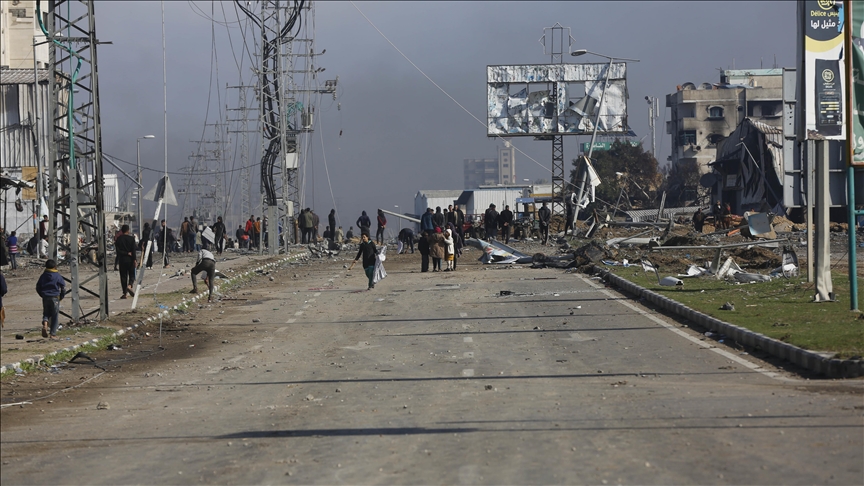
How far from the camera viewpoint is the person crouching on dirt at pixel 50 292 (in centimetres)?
1513

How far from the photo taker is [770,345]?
1230 centimetres

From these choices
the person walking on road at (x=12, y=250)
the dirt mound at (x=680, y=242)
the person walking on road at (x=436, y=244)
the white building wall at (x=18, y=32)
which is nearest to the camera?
the person walking on road at (x=436, y=244)

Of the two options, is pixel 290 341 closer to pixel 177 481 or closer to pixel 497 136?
pixel 177 481

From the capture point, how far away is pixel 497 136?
190ft

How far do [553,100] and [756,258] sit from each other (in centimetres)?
3094

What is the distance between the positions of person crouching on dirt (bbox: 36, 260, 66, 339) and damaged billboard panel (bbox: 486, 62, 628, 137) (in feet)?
145

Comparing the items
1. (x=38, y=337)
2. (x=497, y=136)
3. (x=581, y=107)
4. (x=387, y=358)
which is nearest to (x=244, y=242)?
(x=497, y=136)

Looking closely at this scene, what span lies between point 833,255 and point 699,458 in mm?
28782

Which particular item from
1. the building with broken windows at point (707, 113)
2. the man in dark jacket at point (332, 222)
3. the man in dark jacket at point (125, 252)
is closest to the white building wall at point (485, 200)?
the building with broken windows at point (707, 113)

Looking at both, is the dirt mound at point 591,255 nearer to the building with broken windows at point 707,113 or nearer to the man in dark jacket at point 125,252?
the man in dark jacket at point 125,252

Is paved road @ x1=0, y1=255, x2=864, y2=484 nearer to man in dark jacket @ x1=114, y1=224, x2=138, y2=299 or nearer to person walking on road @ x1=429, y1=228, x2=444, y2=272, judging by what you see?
man in dark jacket @ x1=114, y1=224, x2=138, y2=299

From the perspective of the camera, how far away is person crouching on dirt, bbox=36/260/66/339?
15133 mm

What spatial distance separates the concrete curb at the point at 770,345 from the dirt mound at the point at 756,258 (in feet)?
26.7

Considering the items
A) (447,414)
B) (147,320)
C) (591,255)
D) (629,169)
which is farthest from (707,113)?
(447,414)
